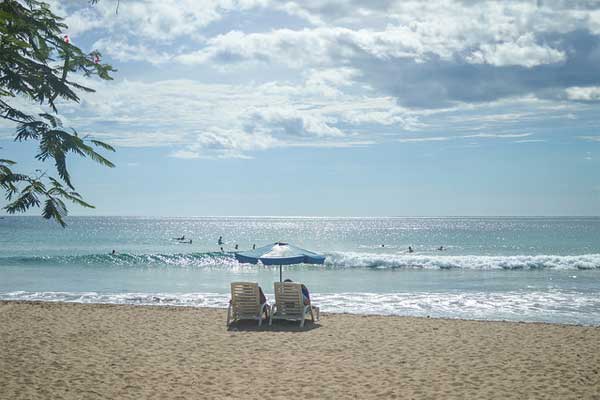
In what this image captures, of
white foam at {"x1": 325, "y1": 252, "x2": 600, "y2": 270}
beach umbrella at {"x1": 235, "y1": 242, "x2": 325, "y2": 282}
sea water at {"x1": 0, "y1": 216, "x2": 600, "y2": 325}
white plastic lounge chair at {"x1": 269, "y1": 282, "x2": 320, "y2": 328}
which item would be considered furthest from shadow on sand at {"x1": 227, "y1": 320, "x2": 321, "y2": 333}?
white foam at {"x1": 325, "y1": 252, "x2": 600, "y2": 270}

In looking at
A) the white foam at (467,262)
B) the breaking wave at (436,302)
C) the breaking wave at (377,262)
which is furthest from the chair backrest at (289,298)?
the white foam at (467,262)

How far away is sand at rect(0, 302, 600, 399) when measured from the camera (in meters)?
7.20

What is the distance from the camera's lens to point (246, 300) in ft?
41.2

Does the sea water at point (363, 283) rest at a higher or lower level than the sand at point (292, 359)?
lower

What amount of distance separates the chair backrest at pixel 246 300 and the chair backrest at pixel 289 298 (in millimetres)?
481

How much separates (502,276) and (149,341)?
2250 centimetres

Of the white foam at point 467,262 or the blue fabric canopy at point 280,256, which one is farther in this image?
the white foam at point 467,262

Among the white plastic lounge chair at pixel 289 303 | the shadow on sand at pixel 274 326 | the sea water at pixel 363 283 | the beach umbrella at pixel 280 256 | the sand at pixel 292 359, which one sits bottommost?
the sea water at pixel 363 283

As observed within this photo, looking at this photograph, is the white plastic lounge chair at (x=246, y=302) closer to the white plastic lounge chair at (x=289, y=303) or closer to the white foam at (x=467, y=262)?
the white plastic lounge chair at (x=289, y=303)

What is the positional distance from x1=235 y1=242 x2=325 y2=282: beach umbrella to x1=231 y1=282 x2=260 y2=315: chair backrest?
0.60 meters

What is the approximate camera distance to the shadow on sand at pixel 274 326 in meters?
11.9

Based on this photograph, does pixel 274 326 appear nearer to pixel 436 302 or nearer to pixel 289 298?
pixel 289 298

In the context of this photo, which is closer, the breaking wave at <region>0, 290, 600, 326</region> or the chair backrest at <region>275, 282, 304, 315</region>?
the chair backrest at <region>275, 282, 304, 315</region>

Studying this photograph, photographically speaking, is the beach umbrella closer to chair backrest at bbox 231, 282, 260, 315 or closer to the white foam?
chair backrest at bbox 231, 282, 260, 315
